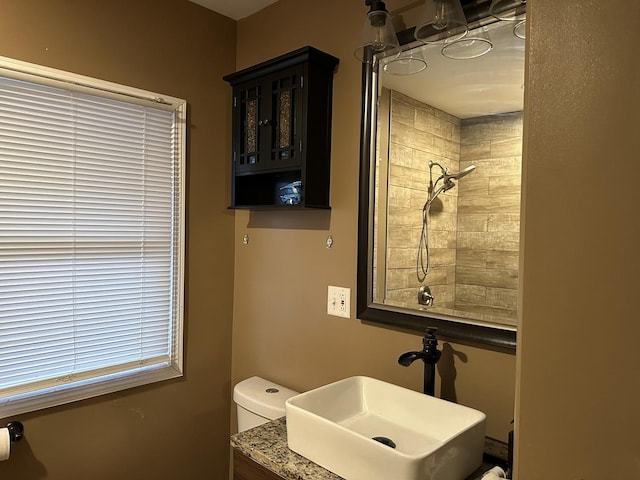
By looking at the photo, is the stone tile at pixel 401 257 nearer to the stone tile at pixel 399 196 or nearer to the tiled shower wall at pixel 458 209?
the tiled shower wall at pixel 458 209

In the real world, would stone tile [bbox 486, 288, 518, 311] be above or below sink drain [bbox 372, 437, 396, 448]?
above

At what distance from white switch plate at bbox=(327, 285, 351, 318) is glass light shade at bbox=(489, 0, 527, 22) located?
1.05m

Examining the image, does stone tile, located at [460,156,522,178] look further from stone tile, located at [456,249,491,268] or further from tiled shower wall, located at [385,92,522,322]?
stone tile, located at [456,249,491,268]

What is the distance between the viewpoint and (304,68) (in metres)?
1.78

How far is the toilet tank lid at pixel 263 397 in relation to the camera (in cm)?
182

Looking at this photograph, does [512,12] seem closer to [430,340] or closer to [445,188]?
[445,188]

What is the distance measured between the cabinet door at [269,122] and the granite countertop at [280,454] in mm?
977

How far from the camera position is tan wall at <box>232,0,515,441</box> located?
4.92ft

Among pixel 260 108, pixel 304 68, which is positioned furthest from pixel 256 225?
pixel 304 68

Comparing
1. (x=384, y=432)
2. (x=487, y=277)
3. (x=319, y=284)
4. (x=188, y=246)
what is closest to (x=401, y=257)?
(x=487, y=277)

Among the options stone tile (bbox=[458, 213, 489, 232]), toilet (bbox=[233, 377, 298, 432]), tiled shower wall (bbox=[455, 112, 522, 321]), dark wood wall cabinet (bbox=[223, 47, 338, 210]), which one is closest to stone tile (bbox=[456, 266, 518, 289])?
tiled shower wall (bbox=[455, 112, 522, 321])

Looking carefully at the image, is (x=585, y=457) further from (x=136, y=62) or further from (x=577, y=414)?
(x=136, y=62)

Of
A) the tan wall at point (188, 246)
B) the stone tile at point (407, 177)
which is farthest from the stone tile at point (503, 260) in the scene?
the tan wall at point (188, 246)

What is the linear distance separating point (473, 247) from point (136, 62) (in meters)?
1.55
